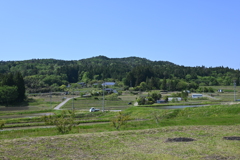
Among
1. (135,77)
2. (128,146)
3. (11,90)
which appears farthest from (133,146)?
(135,77)

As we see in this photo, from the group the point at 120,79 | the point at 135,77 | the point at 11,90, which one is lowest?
the point at 11,90

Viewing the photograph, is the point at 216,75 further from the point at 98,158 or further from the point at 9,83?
the point at 98,158

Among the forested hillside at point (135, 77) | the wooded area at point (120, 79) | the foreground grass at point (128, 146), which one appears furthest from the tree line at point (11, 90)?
the foreground grass at point (128, 146)

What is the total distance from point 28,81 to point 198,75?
9437 cm

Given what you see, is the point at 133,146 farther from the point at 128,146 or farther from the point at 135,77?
the point at 135,77

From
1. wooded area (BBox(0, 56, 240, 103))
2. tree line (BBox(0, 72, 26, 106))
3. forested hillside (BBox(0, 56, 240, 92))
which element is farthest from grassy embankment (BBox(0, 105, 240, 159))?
forested hillside (BBox(0, 56, 240, 92))

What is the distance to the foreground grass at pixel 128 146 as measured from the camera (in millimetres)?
11148

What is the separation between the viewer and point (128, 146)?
13.0 metres

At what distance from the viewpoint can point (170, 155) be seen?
11.0 metres

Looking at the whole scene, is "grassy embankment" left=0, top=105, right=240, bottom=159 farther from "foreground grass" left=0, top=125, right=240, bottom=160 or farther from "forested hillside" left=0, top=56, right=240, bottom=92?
"forested hillside" left=0, top=56, right=240, bottom=92

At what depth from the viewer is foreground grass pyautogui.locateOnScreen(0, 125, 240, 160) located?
1115 centimetres

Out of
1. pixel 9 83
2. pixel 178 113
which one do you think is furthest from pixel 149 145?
pixel 9 83

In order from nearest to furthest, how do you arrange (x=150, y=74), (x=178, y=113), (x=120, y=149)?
(x=120, y=149) < (x=178, y=113) < (x=150, y=74)

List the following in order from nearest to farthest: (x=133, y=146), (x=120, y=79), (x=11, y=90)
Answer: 1. (x=133, y=146)
2. (x=11, y=90)
3. (x=120, y=79)
